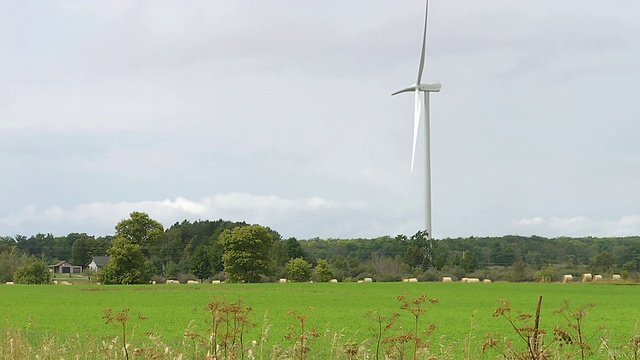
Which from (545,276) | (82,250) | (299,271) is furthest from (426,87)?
(82,250)

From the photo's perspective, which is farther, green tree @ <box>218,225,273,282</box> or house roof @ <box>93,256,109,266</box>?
house roof @ <box>93,256,109,266</box>

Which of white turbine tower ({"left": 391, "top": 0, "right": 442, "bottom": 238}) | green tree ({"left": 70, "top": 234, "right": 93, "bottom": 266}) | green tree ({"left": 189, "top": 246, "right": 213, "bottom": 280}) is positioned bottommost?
green tree ({"left": 189, "top": 246, "right": 213, "bottom": 280})

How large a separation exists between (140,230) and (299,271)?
14.5 metres

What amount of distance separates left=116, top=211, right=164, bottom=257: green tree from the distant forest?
125 cm

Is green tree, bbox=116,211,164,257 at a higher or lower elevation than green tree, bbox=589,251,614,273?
higher

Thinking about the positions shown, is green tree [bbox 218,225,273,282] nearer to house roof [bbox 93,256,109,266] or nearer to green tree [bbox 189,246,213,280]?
green tree [bbox 189,246,213,280]

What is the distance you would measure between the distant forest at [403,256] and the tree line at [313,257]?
11 cm

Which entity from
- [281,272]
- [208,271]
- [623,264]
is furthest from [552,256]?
[208,271]

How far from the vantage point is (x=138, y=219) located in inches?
2547

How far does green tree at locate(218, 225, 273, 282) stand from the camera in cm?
6600

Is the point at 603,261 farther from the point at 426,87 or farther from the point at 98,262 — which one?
the point at 98,262

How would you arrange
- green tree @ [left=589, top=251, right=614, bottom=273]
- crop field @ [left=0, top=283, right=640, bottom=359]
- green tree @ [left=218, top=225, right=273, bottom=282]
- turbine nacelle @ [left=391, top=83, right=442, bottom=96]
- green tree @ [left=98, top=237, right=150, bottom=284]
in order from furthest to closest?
1. green tree @ [left=589, top=251, right=614, bottom=273]
2. turbine nacelle @ [left=391, top=83, right=442, bottom=96]
3. green tree @ [left=218, top=225, right=273, bottom=282]
4. green tree @ [left=98, top=237, right=150, bottom=284]
5. crop field @ [left=0, top=283, right=640, bottom=359]

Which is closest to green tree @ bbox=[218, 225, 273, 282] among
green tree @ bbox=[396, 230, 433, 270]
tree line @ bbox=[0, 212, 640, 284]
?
tree line @ bbox=[0, 212, 640, 284]

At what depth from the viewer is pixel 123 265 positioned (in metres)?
62.7
